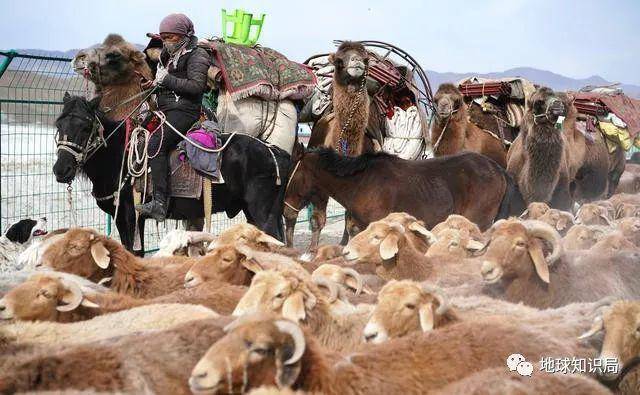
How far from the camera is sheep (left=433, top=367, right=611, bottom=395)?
340 centimetres

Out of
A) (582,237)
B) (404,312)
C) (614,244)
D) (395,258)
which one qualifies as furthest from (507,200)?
(404,312)

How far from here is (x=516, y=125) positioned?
42.8 ft

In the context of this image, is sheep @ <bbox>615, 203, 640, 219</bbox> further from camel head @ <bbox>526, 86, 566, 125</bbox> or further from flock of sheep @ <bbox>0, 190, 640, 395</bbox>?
flock of sheep @ <bbox>0, 190, 640, 395</bbox>

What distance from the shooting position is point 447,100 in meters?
11.5

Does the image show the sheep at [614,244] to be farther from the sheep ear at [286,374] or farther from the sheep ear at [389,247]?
the sheep ear at [286,374]

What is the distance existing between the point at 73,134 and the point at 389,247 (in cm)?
377

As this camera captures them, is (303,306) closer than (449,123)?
Yes

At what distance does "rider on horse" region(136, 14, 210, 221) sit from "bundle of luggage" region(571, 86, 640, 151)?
27.6 feet

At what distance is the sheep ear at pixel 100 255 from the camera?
589cm

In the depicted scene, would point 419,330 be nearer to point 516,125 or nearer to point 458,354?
point 458,354

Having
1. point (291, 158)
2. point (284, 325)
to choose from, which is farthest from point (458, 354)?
point (291, 158)

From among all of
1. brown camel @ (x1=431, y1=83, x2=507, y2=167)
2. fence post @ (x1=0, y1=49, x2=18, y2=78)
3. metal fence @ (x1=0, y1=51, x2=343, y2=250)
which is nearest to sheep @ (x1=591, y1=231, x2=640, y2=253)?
brown camel @ (x1=431, y1=83, x2=507, y2=167)

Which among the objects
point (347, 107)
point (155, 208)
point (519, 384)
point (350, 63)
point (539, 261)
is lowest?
point (155, 208)

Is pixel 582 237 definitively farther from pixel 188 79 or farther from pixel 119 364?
pixel 119 364
